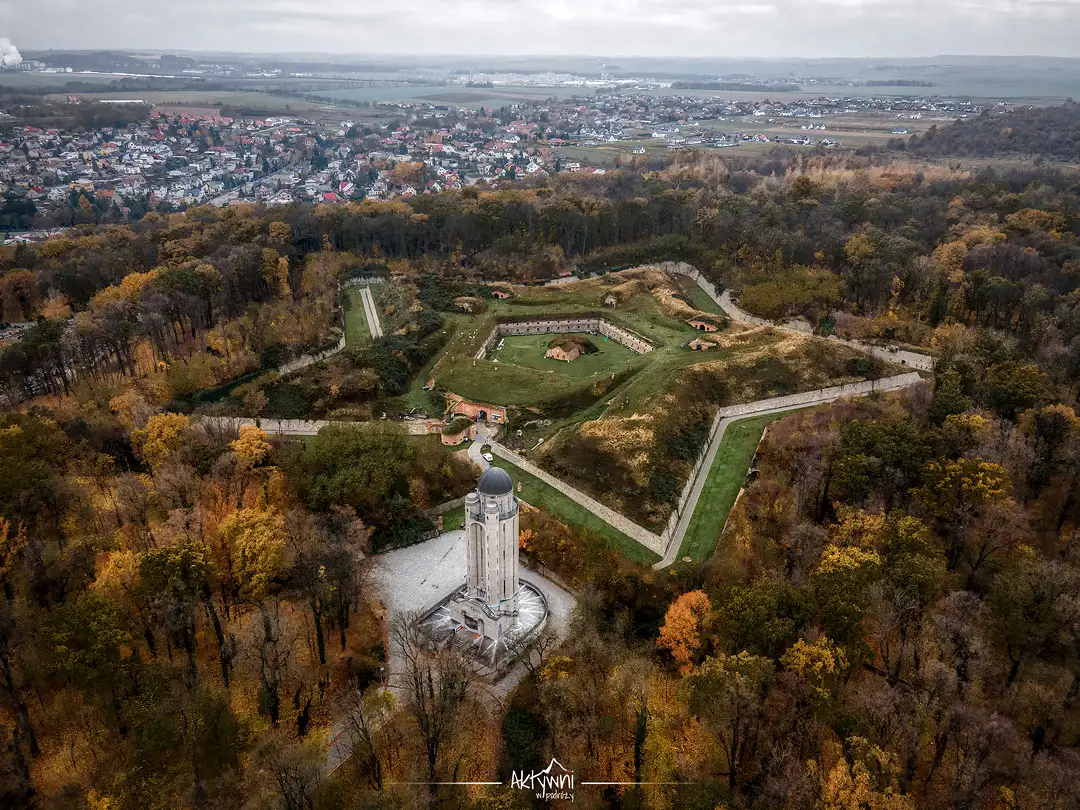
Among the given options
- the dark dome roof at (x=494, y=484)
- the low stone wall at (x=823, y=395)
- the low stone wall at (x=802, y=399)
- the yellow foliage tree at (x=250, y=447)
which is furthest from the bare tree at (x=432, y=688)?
the low stone wall at (x=823, y=395)

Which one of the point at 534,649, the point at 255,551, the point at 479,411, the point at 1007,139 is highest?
the point at 1007,139

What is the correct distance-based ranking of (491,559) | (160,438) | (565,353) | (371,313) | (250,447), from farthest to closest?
(371,313) < (565,353) < (160,438) < (250,447) < (491,559)

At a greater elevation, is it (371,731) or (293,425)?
(293,425)

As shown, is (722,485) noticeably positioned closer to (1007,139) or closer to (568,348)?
(568,348)

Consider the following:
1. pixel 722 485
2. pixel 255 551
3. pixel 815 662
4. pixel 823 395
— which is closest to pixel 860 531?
pixel 815 662

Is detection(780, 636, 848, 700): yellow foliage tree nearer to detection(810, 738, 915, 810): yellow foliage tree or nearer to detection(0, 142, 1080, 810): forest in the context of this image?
detection(0, 142, 1080, 810): forest

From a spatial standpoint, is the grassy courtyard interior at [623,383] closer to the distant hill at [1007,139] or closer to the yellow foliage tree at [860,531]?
the yellow foliage tree at [860,531]

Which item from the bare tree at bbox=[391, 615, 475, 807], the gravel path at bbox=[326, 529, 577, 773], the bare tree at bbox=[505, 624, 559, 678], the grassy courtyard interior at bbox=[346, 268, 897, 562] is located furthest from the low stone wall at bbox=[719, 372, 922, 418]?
the bare tree at bbox=[391, 615, 475, 807]
